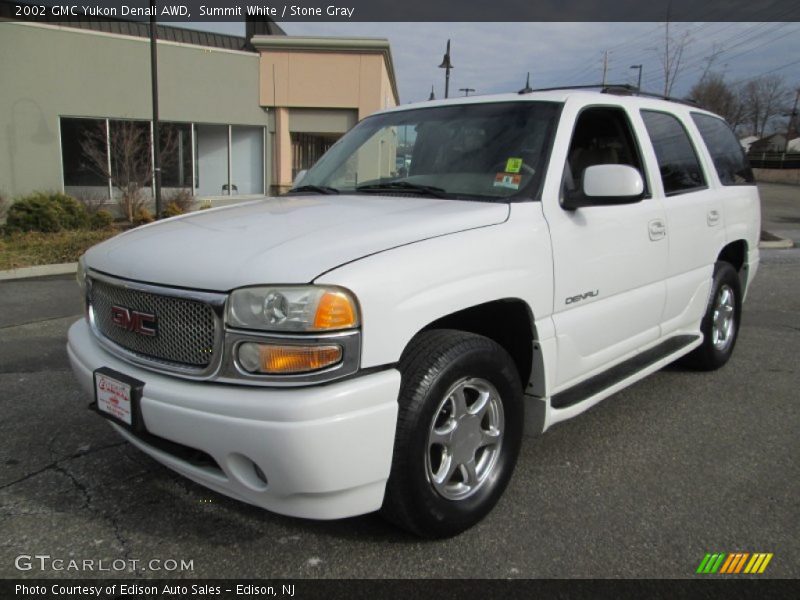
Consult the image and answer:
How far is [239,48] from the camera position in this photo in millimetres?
18328

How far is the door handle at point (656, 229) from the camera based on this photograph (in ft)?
11.9

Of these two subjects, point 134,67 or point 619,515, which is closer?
point 619,515

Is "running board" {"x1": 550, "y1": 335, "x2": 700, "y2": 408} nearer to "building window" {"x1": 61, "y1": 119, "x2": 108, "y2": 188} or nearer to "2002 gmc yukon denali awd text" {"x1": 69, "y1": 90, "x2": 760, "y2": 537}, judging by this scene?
"2002 gmc yukon denali awd text" {"x1": 69, "y1": 90, "x2": 760, "y2": 537}

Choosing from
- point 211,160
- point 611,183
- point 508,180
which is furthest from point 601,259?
point 211,160

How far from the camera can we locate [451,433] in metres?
2.59

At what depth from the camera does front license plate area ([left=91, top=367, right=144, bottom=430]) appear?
238 cm

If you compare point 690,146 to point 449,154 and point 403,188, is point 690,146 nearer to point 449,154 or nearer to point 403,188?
point 449,154

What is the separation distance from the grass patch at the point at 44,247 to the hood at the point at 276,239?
24.8 ft

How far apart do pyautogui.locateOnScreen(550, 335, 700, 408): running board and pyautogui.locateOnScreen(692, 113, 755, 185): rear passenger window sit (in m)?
1.36

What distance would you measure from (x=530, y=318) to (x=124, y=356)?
1.73 meters

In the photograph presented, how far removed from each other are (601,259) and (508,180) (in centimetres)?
64

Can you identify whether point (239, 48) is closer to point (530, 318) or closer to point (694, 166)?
point (694, 166)

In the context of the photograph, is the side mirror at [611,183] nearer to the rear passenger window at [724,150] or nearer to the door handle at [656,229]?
the door handle at [656,229]

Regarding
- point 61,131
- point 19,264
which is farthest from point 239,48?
point 19,264
